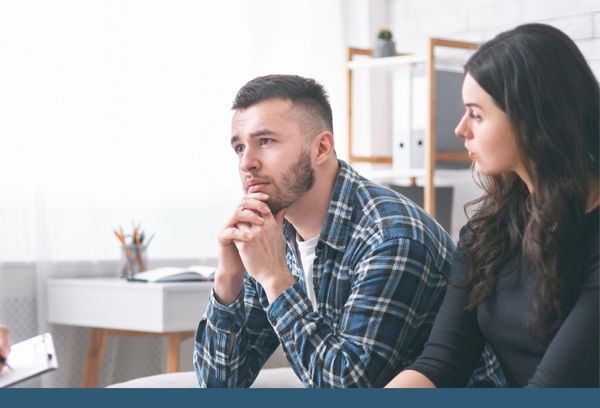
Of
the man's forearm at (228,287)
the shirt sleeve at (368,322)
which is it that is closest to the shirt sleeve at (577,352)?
the shirt sleeve at (368,322)

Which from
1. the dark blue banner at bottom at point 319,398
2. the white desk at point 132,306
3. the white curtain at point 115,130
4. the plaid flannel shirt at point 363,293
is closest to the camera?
the dark blue banner at bottom at point 319,398

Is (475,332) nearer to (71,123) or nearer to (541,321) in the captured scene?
(541,321)

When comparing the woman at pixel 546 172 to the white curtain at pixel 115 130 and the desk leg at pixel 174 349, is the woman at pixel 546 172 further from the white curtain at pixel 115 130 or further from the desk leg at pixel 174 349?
the white curtain at pixel 115 130

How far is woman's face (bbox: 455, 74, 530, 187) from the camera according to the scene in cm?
134

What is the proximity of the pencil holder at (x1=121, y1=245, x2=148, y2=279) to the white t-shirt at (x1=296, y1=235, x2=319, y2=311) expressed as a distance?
146 centimetres

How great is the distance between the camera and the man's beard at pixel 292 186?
176cm

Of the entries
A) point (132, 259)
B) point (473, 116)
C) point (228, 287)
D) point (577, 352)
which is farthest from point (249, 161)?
point (132, 259)

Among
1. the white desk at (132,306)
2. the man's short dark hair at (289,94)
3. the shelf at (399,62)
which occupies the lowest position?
the white desk at (132,306)

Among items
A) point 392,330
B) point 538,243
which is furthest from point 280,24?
point 538,243

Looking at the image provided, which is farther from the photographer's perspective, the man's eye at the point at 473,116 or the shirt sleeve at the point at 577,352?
the man's eye at the point at 473,116

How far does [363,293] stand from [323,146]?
0.33m

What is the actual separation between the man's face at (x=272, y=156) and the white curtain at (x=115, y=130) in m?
1.48

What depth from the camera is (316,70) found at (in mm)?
3812

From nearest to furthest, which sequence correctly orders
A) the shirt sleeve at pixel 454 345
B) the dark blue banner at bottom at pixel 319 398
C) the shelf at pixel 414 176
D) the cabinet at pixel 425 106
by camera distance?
the dark blue banner at bottom at pixel 319 398 < the shirt sleeve at pixel 454 345 < the cabinet at pixel 425 106 < the shelf at pixel 414 176
